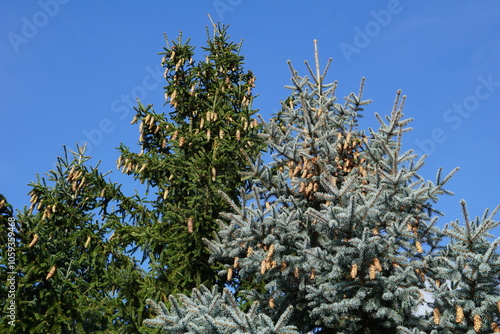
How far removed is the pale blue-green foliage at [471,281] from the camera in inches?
257

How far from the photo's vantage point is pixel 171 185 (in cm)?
1071

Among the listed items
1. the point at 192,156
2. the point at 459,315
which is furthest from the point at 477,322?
the point at 192,156

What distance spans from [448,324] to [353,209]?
2.01 meters

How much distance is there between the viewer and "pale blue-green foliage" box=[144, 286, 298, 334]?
6.18 metres

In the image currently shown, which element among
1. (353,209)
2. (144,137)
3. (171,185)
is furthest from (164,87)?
(353,209)

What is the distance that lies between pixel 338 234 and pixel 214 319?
2.16 m

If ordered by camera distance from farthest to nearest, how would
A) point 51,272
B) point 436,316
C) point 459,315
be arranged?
1. point 51,272
2. point 436,316
3. point 459,315

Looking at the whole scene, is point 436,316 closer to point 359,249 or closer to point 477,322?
point 477,322

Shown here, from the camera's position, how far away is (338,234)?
286 inches

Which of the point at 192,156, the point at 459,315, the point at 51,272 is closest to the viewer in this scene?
the point at 459,315

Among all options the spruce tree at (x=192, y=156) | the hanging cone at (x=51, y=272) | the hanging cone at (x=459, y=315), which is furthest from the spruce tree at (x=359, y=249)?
the hanging cone at (x=51, y=272)

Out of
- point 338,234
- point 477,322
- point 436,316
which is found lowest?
point 477,322

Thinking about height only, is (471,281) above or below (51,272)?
below

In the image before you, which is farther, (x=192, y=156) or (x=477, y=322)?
(x=192, y=156)
